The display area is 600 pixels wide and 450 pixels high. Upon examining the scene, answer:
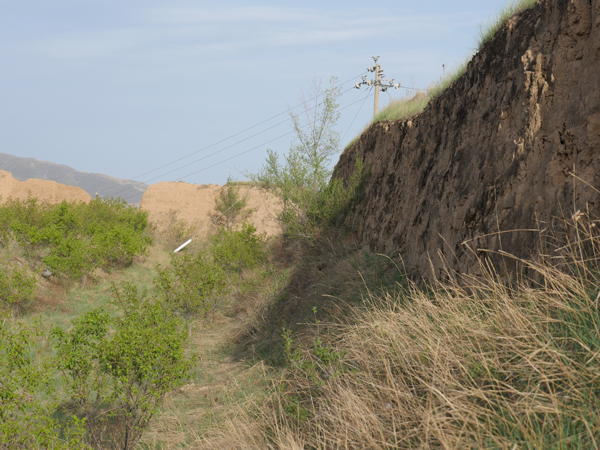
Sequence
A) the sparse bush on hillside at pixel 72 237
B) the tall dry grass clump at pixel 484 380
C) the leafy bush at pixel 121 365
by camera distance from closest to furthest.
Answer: the tall dry grass clump at pixel 484 380 < the leafy bush at pixel 121 365 < the sparse bush on hillside at pixel 72 237

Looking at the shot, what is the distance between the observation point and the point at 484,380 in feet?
8.96

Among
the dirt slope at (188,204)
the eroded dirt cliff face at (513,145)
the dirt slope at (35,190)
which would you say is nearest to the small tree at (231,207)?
the dirt slope at (188,204)

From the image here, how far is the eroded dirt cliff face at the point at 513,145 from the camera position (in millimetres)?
4082

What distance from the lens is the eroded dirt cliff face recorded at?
13.4ft

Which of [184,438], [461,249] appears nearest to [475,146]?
[461,249]

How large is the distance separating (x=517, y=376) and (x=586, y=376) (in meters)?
0.36

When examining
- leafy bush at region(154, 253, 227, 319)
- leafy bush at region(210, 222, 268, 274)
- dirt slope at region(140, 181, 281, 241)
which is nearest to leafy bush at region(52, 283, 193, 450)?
leafy bush at region(154, 253, 227, 319)

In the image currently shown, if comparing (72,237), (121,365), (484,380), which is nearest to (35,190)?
(72,237)

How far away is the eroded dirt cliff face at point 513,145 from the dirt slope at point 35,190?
97.9ft

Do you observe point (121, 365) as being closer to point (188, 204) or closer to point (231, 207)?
point (231, 207)

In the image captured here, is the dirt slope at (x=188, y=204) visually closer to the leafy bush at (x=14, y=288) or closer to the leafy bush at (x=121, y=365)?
the leafy bush at (x=14, y=288)

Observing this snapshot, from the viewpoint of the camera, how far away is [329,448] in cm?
317

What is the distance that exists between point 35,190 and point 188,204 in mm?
11143

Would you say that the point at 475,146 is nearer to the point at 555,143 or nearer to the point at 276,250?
the point at 555,143
